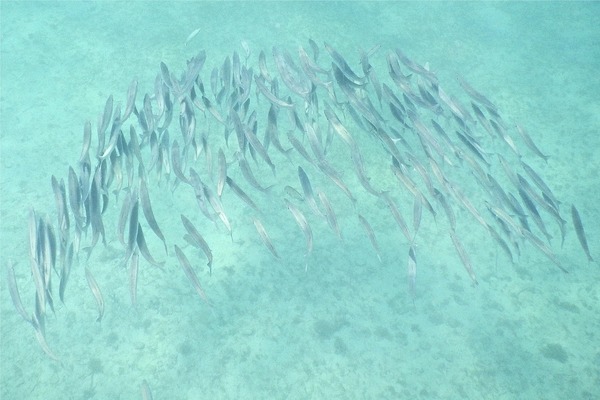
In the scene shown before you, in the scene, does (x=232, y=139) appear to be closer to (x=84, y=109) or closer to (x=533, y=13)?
(x=84, y=109)

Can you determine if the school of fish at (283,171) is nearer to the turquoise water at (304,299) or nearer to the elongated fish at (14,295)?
the elongated fish at (14,295)

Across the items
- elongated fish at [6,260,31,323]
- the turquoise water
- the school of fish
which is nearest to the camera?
elongated fish at [6,260,31,323]

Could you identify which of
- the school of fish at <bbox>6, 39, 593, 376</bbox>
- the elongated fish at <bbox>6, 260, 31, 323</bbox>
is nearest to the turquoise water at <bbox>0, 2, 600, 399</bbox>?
the school of fish at <bbox>6, 39, 593, 376</bbox>

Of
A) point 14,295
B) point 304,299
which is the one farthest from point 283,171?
point 14,295

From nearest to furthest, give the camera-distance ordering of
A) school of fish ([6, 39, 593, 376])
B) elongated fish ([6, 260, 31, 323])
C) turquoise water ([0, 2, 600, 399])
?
elongated fish ([6, 260, 31, 323]), school of fish ([6, 39, 593, 376]), turquoise water ([0, 2, 600, 399])

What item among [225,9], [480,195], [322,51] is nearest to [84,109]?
[225,9]

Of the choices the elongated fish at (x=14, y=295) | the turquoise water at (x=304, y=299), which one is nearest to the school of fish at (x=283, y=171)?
the elongated fish at (x=14, y=295)

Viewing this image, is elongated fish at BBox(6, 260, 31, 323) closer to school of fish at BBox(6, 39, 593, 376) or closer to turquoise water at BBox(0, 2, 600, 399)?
school of fish at BBox(6, 39, 593, 376)

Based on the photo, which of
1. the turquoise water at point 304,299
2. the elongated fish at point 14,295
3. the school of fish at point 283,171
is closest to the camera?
the elongated fish at point 14,295
